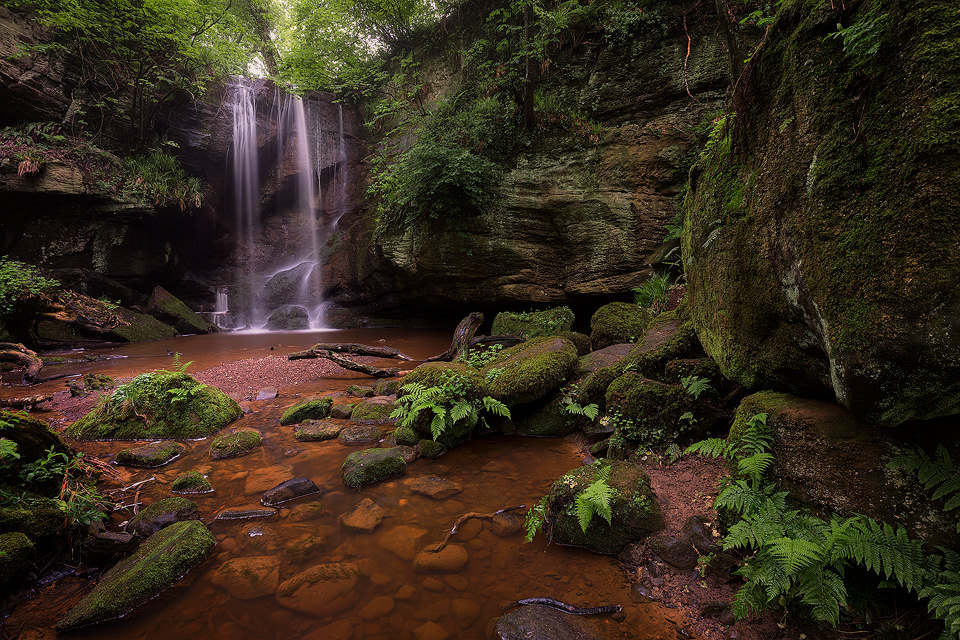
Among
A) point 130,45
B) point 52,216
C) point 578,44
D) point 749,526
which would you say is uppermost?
point 130,45

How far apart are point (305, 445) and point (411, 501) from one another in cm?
210

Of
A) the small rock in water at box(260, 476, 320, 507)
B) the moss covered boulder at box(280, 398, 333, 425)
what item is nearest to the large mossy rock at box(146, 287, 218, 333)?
the moss covered boulder at box(280, 398, 333, 425)

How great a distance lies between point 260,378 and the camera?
8055 mm

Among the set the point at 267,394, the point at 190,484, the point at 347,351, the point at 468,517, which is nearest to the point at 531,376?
the point at 468,517

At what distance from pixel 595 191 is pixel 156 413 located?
9874 mm

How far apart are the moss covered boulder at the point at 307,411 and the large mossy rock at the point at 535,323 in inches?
201

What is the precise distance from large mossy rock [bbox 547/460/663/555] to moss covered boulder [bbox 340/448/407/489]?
5.90 feet

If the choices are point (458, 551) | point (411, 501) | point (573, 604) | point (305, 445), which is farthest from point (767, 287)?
point (305, 445)

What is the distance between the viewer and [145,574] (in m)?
2.43

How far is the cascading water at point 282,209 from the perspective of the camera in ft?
61.1

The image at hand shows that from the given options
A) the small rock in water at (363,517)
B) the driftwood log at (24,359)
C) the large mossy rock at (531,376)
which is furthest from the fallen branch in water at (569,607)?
the driftwood log at (24,359)

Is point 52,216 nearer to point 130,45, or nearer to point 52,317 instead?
point 52,317

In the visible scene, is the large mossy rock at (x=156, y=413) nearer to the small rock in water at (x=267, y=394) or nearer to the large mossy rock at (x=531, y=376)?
the small rock in water at (x=267, y=394)

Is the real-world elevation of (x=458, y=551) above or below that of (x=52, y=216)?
below
